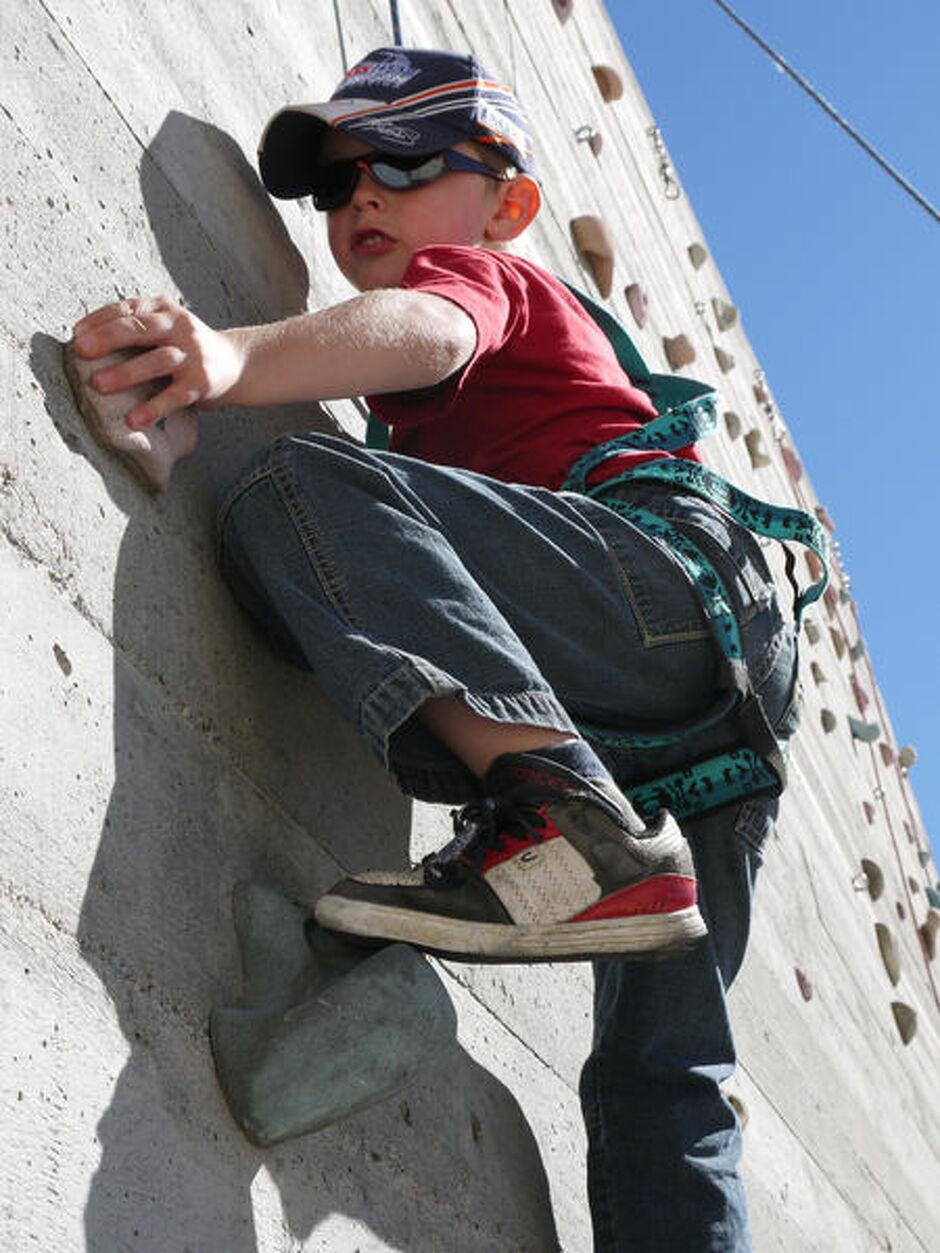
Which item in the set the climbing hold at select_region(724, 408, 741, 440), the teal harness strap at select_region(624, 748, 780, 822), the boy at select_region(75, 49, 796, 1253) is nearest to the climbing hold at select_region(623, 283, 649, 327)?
the climbing hold at select_region(724, 408, 741, 440)

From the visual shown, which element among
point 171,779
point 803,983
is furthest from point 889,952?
point 171,779

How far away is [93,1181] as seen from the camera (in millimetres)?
1233

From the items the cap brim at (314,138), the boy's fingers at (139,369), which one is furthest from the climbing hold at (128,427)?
the cap brim at (314,138)

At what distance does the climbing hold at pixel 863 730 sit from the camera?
264 inches

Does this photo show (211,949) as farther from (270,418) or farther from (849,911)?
(849,911)

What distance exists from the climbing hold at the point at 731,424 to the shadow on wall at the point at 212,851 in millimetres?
3625

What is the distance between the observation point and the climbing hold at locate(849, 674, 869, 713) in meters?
7.22

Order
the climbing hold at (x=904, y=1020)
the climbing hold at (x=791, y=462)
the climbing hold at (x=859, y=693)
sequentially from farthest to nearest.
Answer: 1. the climbing hold at (x=859, y=693)
2. the climbing hold at (x=791, y=462)
3. the climbing hold at (x=904, y=1020)

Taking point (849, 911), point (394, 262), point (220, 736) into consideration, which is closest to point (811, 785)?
point (849, 911)

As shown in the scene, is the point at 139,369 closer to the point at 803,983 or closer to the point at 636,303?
the point at 803,983

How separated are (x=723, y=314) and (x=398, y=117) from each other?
4.41 metres

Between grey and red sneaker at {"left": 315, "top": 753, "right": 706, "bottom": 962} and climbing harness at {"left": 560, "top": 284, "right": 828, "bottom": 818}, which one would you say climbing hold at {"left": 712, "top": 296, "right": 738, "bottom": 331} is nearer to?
climbing harness at {"left": 560, "top": 284, "right": 828, "bottom": 818}

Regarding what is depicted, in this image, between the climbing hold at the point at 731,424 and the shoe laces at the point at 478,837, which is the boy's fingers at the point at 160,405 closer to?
the shoe laces at the point at 478,837

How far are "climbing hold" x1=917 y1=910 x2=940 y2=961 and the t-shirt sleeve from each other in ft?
16.7
